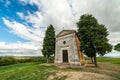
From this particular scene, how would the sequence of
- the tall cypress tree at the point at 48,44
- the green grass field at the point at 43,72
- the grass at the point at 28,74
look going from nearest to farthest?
the green grass field at the point at 43,72
the grass at the point at 28,74
the tall cypress tree at the point at 48,44

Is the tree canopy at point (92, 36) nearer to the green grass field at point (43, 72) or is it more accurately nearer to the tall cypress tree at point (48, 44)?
the green grass field at point (43, 72)

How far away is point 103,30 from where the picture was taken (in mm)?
14680

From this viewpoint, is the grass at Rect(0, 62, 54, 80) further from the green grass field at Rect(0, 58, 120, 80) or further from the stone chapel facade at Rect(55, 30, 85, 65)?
the stone chapel facade at Rect(55, 30, 85, 65)

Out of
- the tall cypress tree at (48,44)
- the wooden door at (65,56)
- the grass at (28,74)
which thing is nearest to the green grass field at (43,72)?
the grass at (28,74)

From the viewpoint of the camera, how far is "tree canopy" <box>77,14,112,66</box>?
1395cm

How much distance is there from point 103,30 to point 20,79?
13.0 m

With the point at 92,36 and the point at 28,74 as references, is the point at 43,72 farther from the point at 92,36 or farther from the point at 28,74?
the point at 92,36

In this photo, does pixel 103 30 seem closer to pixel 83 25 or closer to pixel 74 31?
pixel 83 25

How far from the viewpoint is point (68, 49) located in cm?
1741

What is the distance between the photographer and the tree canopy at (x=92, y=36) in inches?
549

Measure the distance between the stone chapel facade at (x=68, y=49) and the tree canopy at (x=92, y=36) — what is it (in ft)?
4.81

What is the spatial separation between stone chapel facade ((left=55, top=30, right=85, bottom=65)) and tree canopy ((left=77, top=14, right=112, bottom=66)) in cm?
147

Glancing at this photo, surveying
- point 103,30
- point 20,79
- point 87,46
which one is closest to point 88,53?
point 87,46

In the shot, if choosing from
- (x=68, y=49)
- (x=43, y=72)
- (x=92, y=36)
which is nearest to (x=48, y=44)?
(x=68, y=49)
